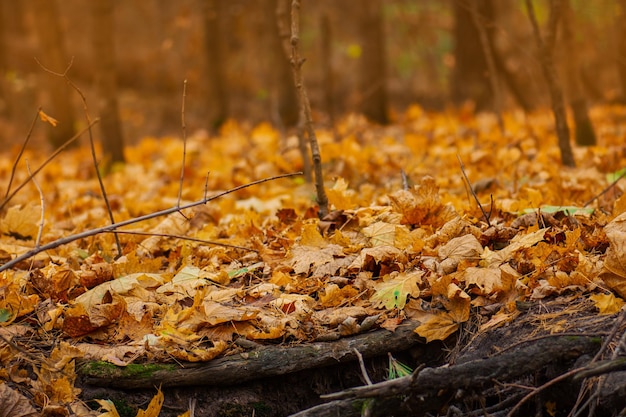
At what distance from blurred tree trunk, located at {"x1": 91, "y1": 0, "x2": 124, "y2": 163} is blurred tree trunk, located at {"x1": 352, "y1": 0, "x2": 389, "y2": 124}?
3.07 meters

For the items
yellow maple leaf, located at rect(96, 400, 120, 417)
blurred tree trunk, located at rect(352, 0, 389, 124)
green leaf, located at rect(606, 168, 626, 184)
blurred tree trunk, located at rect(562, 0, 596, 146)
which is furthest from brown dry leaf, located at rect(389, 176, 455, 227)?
blurred tree trunk, located at rect(352, 0, 389, 124)

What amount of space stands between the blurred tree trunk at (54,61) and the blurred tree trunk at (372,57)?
383 cm

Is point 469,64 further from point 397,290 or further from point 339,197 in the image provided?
point 397,290

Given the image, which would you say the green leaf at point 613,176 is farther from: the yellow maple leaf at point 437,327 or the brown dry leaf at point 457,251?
the yellow maple leaf at point 437,327

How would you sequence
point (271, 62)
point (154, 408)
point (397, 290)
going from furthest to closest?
1. point (271, 62)
2. point (397, 290)
3. point (154, 408)

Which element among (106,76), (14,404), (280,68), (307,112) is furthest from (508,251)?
(280,68)

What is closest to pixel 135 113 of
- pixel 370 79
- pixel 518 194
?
pixel 370 79

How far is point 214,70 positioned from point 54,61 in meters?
2.11

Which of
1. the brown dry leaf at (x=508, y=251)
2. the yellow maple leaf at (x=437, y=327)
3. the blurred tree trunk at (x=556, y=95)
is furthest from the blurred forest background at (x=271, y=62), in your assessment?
the yellow maple leaf at (x=437, y=327)

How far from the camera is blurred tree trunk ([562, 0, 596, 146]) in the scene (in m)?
5.65

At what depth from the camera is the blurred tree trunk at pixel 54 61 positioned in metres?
8.84

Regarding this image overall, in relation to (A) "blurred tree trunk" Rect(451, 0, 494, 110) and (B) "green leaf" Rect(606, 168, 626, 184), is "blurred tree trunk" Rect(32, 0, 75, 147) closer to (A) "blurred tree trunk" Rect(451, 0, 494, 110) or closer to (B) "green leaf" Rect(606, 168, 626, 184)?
(A) "blurred tree trunk" Rect(451, 0, 494, 110)

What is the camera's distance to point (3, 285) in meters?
3.04

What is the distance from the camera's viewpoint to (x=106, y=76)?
725 centimetres
